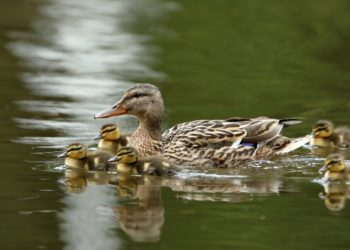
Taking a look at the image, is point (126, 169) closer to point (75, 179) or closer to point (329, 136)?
point (75, 179)

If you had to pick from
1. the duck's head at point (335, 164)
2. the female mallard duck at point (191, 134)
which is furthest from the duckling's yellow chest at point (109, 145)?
the duck's head at point (335, 164)

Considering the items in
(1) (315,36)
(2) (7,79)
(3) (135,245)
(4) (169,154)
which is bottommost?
(3) (135,245)

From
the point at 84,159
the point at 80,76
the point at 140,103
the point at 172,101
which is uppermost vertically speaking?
the point at 80,76

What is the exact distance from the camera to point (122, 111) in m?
9.47

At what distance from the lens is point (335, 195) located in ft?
26.4

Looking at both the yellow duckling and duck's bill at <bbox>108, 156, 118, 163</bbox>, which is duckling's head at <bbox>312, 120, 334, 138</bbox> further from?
duck's bill at <bbox>108, 156, 118, 163</bbox>

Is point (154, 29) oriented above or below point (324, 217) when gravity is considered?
above

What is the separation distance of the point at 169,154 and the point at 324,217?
213 cm

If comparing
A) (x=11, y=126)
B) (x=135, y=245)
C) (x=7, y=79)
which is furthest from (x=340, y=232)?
(x=7, y=79)

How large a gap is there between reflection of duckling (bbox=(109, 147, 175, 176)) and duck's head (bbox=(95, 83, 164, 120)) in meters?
0.69

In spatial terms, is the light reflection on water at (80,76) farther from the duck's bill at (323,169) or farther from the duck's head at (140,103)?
the duck's bill at (323,169)

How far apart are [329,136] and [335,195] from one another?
6.07ft

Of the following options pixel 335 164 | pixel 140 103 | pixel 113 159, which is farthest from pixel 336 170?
pixel 140 103

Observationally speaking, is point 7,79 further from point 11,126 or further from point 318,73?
point 318,73
